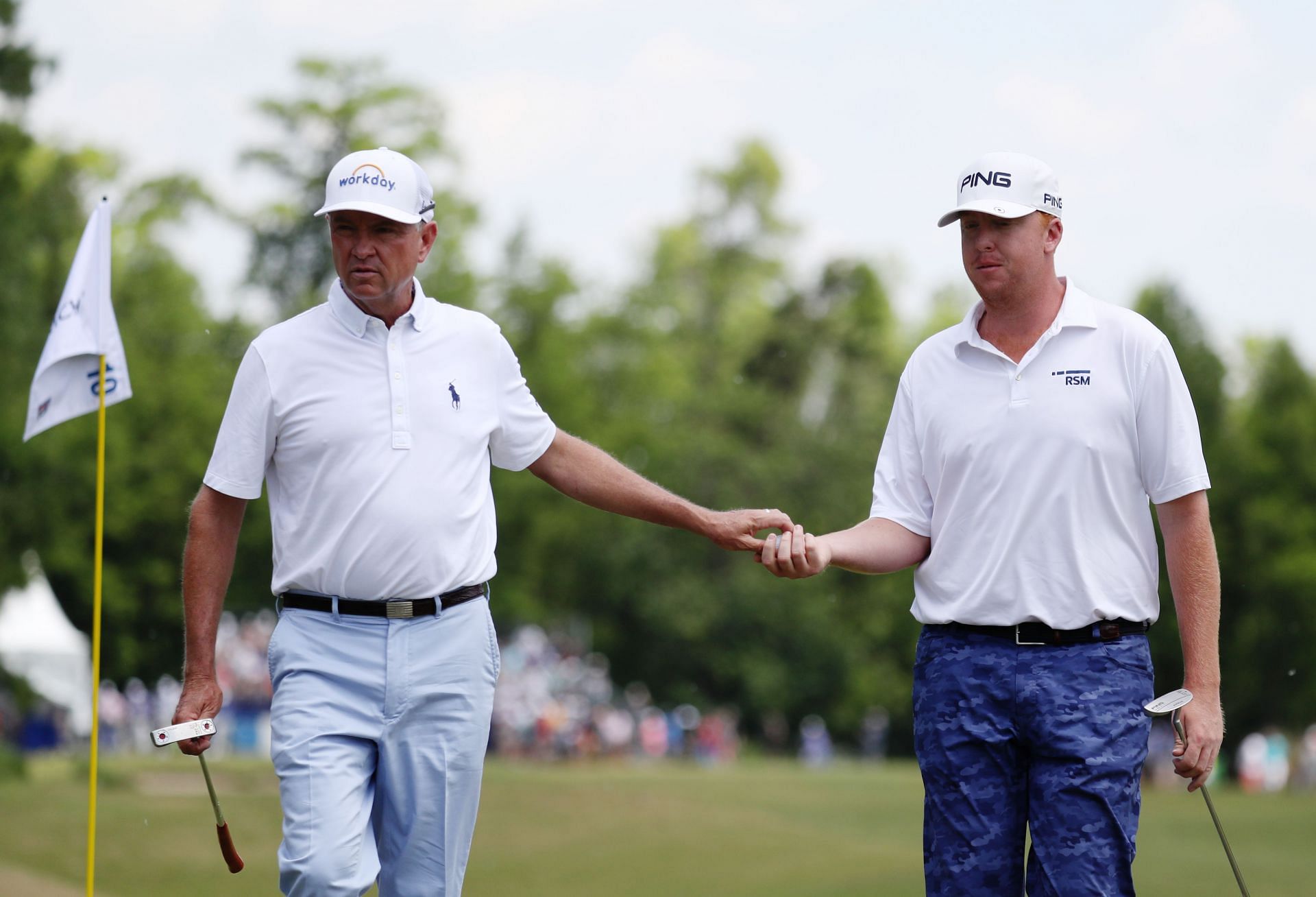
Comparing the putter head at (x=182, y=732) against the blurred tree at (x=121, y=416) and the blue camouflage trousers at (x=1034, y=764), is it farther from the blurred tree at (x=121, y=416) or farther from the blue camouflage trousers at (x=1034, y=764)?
the blurred tree at (x=121, y=416)

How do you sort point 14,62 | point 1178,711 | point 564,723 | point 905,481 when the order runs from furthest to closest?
1. point 564,723
2. point 14,62
3. point 905,481
4. point 1178,711

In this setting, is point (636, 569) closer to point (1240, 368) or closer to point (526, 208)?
point (526, 208)

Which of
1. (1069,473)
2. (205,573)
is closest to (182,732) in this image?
(205,573)

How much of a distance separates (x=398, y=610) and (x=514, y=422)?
77cm

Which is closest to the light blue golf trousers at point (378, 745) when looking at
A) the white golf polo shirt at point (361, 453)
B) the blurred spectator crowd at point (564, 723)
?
the white golf polo shirt at point (361, 453)

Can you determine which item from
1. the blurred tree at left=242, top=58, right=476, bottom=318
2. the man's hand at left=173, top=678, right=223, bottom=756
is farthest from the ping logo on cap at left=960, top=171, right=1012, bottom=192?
the blurred tree at left=242, top=58, right=476, bottom=318

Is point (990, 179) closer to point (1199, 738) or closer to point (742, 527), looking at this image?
point (742, 527)

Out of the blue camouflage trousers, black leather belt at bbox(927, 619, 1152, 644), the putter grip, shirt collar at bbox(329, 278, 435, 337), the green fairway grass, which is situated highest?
shirt collar at bbox(329, 278, 435, 337)

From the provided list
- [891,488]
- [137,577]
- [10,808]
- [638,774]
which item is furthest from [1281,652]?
[891,488]

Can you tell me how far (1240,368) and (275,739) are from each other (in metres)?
52.1

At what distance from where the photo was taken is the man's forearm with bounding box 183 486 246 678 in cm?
502

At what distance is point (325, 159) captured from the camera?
3916 cm

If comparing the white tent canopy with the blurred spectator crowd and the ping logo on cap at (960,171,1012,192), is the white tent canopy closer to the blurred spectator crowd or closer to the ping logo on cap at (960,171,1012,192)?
the blurred spectator crowd

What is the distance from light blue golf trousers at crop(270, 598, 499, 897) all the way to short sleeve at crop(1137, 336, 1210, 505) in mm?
2039
